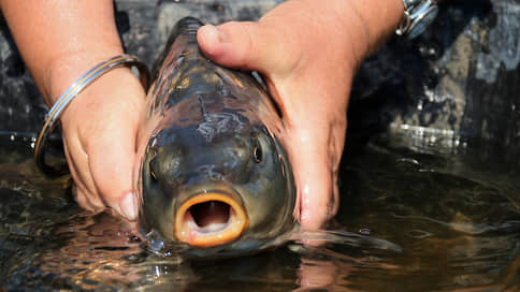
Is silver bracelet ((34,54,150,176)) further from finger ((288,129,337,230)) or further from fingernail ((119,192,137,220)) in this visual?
finger ((288,129,337,230))

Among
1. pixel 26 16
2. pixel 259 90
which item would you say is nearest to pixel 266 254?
pixel 259 90

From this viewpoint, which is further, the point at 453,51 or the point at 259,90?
the point at 453,51

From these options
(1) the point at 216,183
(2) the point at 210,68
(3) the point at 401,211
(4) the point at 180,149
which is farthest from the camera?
(3) the point at 401,211

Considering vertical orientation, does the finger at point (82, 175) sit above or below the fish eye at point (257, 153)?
below

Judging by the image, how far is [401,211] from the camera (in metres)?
2.32

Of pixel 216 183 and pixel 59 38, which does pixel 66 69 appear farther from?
pixel 216 183

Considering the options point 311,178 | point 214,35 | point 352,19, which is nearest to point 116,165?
point 214,35

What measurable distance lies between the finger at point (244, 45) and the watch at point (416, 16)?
2.85 feet

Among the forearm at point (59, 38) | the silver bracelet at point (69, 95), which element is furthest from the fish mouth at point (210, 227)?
the forearm at point (59, 38)

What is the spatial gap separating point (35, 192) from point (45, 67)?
20.7 inches

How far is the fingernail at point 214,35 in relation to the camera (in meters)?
1.98

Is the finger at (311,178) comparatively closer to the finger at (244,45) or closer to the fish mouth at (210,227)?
the finger at (244,45)

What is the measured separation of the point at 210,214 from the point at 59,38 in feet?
3.81

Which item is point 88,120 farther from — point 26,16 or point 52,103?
point 26,16
